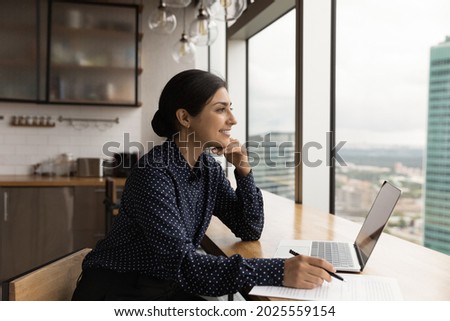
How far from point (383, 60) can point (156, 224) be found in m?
1.57

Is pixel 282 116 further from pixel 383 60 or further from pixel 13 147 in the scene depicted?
pixel 13 147

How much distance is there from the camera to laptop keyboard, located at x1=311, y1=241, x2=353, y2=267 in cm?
144

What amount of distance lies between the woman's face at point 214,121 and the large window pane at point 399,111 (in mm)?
834

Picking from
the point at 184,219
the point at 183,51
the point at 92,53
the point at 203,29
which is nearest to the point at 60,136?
the point at 92,53

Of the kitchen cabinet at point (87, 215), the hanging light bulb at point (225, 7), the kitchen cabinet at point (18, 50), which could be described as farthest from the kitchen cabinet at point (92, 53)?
the hanging light bulb at point (225, 7)

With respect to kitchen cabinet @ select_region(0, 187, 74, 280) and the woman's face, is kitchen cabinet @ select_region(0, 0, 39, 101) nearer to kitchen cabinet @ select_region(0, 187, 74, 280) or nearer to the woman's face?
kitchen cabinet @ select_region(0, 187, 74, 280)

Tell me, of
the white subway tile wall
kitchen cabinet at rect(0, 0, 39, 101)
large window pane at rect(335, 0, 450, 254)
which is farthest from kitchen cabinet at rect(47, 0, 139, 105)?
large window pane at rect(335, 0, 450, 254)

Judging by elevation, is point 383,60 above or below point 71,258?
above

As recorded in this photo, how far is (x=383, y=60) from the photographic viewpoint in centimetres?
236

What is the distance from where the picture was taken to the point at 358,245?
1596 mm

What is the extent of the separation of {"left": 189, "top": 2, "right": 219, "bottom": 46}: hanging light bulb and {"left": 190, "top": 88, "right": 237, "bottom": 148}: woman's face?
4.19 feet

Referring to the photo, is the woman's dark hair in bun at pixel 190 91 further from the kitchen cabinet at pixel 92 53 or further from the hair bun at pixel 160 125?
the kitchen cabinet at pixel 92 53

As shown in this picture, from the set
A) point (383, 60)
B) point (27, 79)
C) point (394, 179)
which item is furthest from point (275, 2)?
point (27, 79)

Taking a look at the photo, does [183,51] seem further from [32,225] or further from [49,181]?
[32,225]
